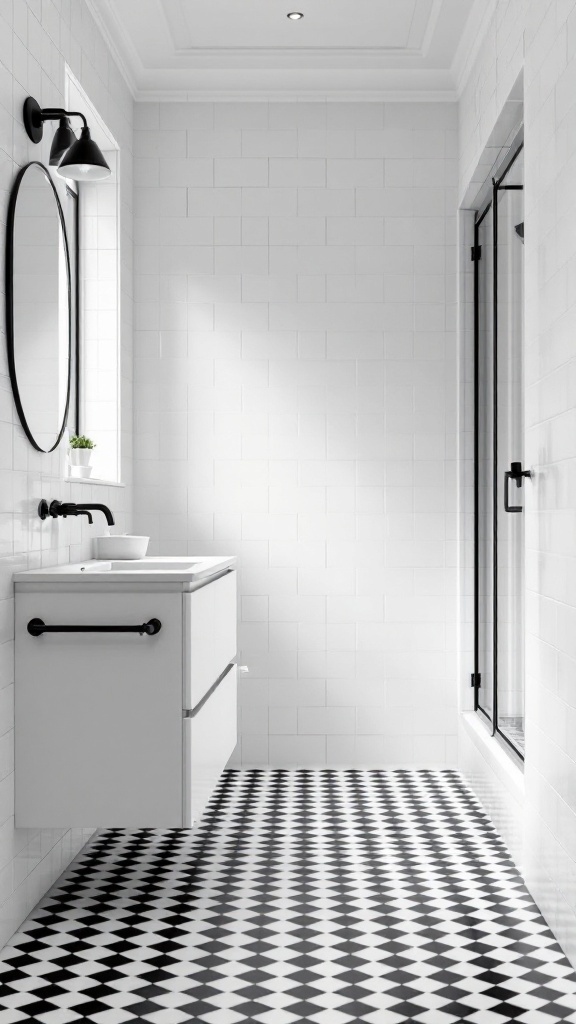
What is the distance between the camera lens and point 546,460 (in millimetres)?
2451

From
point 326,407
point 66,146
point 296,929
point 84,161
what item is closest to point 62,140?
point 66,146

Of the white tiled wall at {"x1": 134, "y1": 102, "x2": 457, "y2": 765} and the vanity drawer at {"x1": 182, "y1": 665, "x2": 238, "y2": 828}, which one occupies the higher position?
the white tiled wall at {"x1": 134, "y1": 102, "x2": 457, "y2": 765}

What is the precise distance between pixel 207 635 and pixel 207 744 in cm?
31

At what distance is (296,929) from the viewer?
2410mm

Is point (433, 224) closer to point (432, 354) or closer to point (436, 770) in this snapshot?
point (432, 354)

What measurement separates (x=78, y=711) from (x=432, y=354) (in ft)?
Result: 7.58

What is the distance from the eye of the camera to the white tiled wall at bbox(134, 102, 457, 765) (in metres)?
4.04

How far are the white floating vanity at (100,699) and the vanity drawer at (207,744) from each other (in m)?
0.02

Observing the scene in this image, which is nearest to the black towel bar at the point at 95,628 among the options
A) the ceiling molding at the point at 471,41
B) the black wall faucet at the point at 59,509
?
the black wall faucet at the point at 59,509

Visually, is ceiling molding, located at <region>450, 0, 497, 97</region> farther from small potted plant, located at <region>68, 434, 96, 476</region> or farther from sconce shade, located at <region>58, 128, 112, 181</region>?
small potted plant, located at <region>68, 434, 96, 476</region>

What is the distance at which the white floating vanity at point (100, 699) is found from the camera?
7.87 ft

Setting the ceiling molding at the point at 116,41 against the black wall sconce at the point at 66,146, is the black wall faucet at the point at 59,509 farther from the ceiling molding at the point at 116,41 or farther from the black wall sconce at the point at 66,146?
the ceiling molding at the point at 116,41

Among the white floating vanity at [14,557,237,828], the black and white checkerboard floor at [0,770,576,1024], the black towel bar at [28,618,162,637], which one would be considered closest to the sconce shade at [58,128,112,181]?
the white floating vanity at [14,557,237,828]

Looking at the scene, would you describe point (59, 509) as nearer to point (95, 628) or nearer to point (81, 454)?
point (95, 628)
